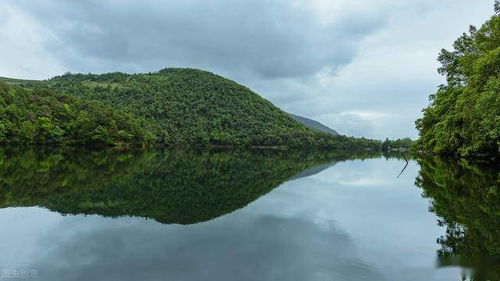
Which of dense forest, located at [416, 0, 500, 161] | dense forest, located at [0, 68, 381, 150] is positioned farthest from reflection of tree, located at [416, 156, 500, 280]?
dense forest, located at [0, 68, 381, 150]

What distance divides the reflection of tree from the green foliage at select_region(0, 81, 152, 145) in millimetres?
72086

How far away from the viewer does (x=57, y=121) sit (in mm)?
80500

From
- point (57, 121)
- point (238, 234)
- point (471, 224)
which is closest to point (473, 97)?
point (471, 224)

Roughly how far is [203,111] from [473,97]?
480 ft

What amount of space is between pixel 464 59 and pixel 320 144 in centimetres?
13207

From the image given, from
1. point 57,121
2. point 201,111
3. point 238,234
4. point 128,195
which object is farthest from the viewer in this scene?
point 201,111

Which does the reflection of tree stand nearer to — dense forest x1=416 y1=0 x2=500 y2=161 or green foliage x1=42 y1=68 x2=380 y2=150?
dense forest x1=416 y1=0 x2=500 y2=161

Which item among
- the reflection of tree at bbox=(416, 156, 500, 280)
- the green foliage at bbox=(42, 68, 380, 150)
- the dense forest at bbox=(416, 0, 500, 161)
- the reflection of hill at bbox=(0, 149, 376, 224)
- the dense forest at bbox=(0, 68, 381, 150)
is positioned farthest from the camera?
the green foliage at bbox=(42, 68, 380, 150)

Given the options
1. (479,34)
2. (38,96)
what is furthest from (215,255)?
(38,96)

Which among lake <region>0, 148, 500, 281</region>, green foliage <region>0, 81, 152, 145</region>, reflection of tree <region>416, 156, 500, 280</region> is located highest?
green foliage <region>0, 81, 152, 145</region>

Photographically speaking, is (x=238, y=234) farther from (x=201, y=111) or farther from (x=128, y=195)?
(x=201, y=111)

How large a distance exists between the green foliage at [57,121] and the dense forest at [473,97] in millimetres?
65830

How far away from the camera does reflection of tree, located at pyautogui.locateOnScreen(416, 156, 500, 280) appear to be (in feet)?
29.1

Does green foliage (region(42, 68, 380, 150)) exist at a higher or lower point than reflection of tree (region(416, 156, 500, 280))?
higher
